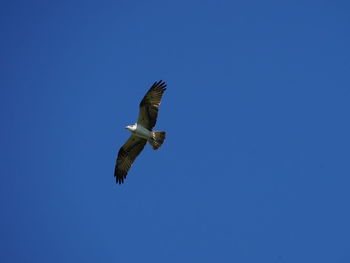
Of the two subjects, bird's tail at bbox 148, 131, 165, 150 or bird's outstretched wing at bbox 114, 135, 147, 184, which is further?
bird's outstretched wing at bbox 114, 135, 147, 184

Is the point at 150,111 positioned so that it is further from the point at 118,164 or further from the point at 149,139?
the point at 118,164

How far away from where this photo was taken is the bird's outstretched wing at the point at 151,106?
65.1 feet

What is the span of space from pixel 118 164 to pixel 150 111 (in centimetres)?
256

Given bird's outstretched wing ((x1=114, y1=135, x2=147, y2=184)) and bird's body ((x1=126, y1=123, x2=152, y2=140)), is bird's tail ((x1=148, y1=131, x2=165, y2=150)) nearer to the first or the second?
bird's body ((x1=126, y1=123, x2=152, y2=140))

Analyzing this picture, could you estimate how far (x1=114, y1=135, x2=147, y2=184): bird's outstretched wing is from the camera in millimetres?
20641

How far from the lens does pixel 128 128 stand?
20.0m

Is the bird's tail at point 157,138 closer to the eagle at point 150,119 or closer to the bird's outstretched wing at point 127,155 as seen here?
the eagle at point 150,119

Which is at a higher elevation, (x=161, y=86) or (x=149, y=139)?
(x=161, y=86)

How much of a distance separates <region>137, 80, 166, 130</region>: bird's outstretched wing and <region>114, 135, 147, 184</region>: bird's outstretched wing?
0.83m

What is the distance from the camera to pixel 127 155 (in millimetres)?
20984

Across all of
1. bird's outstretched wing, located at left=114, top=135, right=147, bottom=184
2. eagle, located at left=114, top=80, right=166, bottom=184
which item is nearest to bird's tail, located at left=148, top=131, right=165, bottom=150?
eagle, located at left=114, top=80, right=166, bottom=184

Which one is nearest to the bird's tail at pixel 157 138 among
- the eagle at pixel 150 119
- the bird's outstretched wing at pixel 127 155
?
the eagle at pixel 150 119

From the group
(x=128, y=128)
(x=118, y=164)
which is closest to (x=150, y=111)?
(x=128, y=128)

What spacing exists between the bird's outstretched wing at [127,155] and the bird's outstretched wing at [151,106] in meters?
0.83
